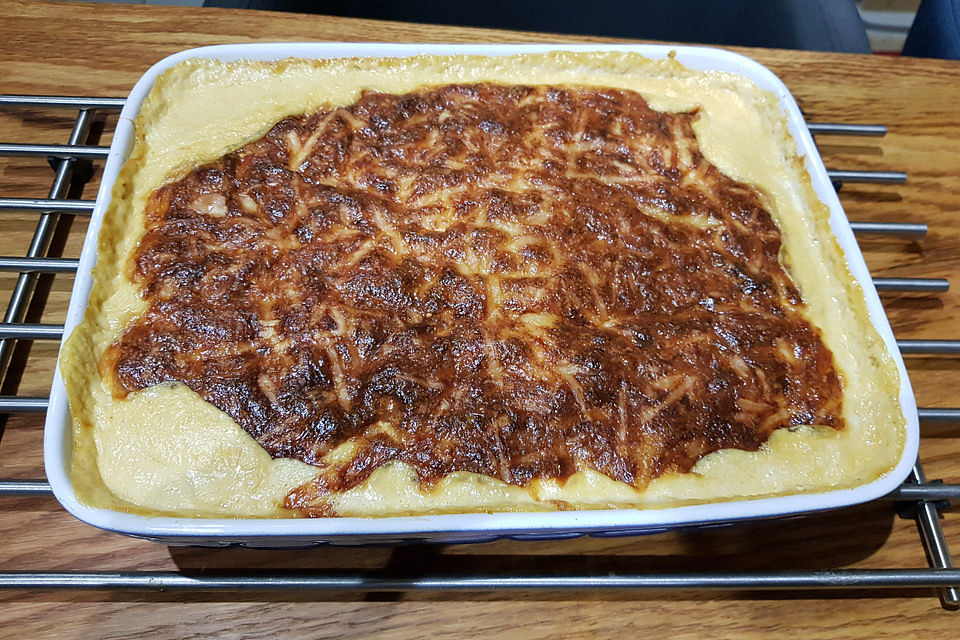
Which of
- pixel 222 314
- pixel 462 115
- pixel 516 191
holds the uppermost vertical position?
pixel 462 115

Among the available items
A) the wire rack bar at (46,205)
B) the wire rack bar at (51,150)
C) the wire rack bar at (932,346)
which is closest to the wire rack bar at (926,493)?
the wire rack bar at (932,346)

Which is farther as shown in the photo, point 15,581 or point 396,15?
point 396,15

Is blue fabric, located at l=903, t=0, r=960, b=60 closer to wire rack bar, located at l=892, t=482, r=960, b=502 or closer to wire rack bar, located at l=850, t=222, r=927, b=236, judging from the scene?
wire rack bar, located at l=850, t=222, r=927, b=236

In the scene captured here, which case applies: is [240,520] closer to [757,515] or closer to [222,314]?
[222,314]

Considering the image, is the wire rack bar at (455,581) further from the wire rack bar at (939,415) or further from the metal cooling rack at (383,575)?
the wire rack bar at (939,415)

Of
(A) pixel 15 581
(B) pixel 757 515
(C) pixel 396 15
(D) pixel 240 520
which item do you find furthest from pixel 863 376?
(C) pixel 396 15

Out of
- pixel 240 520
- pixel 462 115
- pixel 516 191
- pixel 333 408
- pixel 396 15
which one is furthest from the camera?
pixel 396 15

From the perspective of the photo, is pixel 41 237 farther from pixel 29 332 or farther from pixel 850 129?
pixel 850 129
